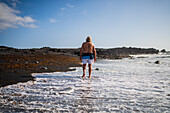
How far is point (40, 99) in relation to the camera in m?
4.35

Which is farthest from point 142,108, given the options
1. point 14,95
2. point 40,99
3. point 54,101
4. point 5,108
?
point 14,95

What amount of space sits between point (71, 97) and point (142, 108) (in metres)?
2.33

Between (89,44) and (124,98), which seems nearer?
(124,98)

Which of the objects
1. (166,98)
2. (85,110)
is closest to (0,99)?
(85,110)

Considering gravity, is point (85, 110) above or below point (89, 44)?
below

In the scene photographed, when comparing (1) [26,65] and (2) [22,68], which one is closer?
(2) [22,68]

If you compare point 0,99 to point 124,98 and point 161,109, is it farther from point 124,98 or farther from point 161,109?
point 161,109

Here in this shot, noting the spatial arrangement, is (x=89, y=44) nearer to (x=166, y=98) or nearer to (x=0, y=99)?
(x=166, y=98)

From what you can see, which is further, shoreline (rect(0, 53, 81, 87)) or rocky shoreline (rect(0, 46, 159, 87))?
rocky shoreline (rect(0, 46, 159, 87))

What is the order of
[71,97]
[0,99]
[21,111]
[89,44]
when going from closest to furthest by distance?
[21,111], [0,99], [71,97], [89,44]

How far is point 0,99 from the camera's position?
4.16 m

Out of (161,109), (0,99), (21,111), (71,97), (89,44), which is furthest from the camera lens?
(89,44)

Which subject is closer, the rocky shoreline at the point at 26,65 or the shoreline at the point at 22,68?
the shoreline at the point at 22,68

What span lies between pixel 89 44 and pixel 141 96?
4.80 m
